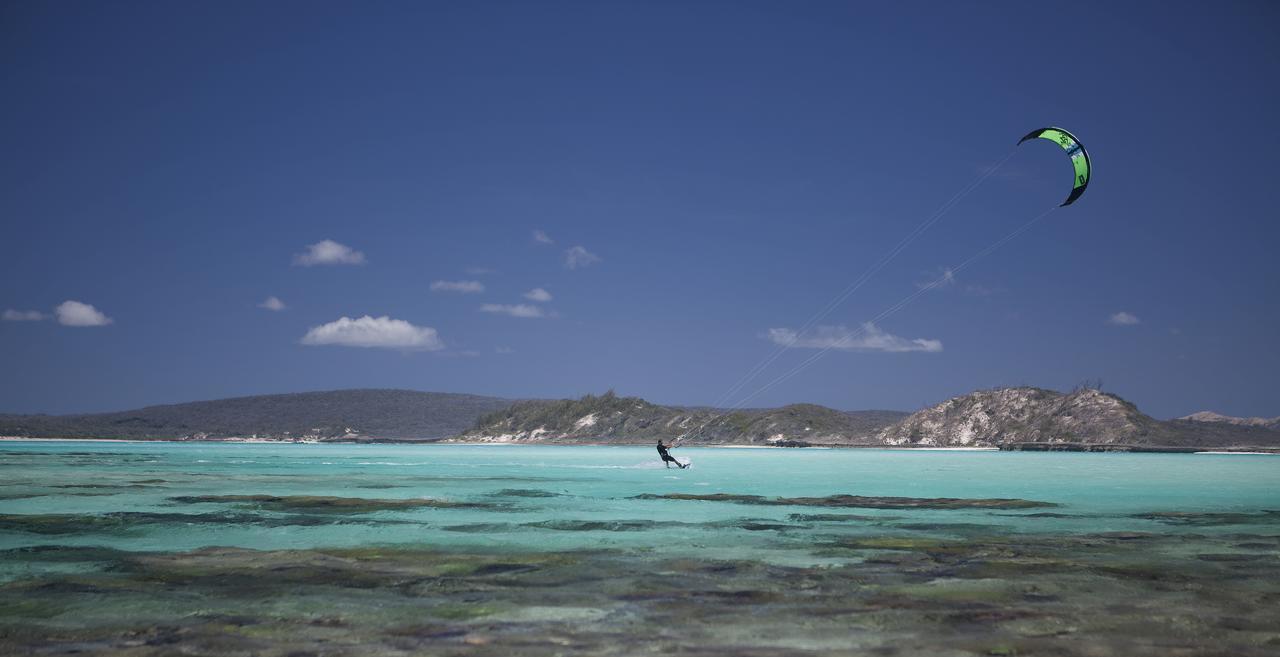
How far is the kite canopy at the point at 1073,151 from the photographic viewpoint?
3262 centimetres

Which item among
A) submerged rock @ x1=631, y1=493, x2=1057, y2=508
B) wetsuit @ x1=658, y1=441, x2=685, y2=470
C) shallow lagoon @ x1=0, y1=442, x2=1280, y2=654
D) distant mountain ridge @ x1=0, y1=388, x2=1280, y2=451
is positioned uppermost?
distant mountain ridge @ x1=0, y1=388, x2=1280, y2=451

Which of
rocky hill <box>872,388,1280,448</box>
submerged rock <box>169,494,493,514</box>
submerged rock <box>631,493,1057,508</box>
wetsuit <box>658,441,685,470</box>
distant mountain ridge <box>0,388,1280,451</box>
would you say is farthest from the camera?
distant mountain ridge <box>0,388,1280,451</box>

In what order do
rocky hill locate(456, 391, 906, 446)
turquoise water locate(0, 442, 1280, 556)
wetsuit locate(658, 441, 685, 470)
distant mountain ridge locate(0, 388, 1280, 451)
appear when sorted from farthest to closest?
rocky hill locate(456, 391, 906, 446), distant mountain ridge locate(0, 388, 1280, 451), wetsuit locate(658, 441, 685, 470), turquoise water locate(0, 442, 1280, 556)

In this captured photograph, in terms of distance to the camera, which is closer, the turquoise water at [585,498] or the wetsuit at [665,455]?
the turquoise water at [585,498]

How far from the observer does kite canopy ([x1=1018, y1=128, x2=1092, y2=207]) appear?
32.6 m

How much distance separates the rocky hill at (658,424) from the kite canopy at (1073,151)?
106376mm

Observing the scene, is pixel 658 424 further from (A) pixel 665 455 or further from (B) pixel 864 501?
(B) pixel 864 501

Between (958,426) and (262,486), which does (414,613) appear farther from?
(958,426)

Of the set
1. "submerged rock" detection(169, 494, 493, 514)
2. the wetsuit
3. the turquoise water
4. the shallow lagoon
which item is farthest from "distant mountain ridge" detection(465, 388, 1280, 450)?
the shallow lagoon

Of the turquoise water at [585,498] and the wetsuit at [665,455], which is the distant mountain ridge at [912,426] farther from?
the turquoise water at [585,498]

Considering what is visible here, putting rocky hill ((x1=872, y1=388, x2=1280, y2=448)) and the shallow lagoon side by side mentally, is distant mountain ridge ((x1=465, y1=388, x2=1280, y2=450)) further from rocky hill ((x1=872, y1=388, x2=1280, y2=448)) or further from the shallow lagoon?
the shallow lagoon

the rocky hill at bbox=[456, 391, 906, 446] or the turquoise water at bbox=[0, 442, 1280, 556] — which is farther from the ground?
the rocky hill at bbox=[456, 391, 906, 446]

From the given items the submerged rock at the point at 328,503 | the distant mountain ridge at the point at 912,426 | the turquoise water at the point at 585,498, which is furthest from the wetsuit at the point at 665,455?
the distant mountain ridge at the point at 912,426

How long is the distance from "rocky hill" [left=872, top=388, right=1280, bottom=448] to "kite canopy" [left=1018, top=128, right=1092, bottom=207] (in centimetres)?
8280
